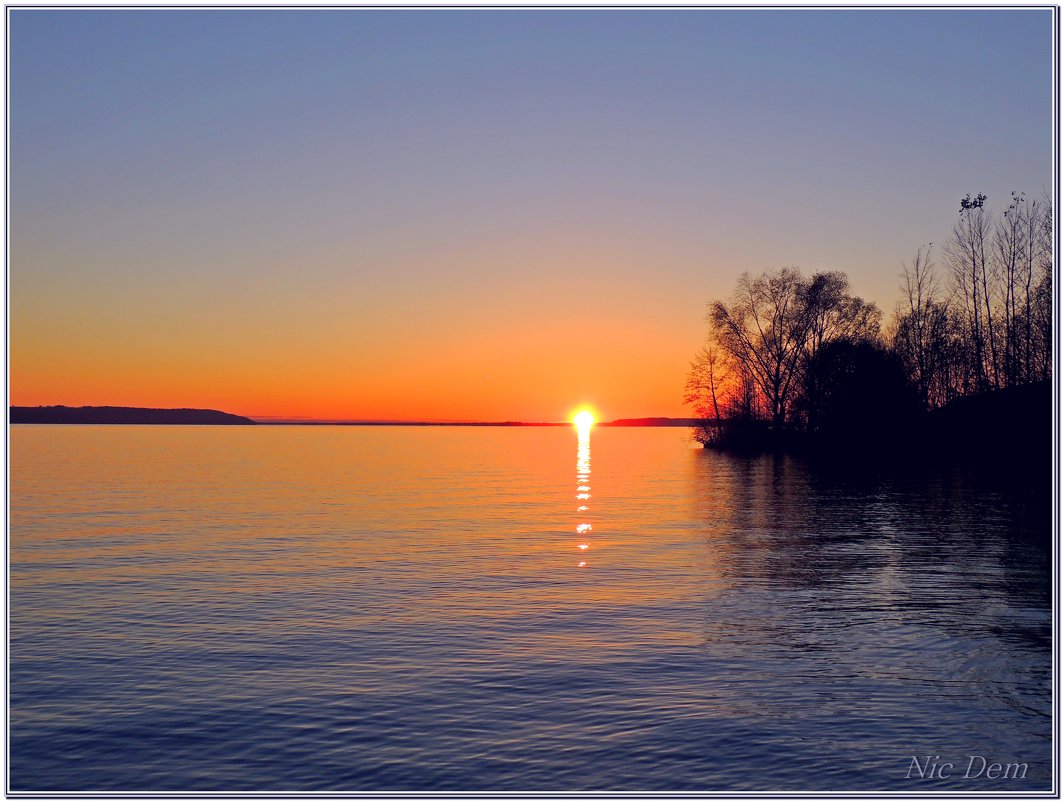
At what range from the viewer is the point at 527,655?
15.6 m

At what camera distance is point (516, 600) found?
67.7ft

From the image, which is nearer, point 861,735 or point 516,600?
point 861,735

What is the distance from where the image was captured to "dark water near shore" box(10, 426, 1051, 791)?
11180 millimetres

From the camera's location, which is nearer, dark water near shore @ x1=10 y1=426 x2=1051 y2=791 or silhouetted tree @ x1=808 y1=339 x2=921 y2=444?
dark water near shore @ x1=10 y1=426 x2=1051 y2=791

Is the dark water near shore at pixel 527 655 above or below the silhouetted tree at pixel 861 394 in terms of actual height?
below

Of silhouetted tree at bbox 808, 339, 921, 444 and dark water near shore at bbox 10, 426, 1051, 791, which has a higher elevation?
silhouetted tree at bbox 808, 339, 921, 444

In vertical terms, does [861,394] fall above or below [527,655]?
above

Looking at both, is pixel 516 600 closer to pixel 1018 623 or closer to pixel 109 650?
pixel 109 650

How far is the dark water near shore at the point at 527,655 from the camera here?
440 inches

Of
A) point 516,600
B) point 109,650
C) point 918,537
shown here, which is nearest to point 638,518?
point 918,537

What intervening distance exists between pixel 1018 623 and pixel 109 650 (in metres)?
15.5

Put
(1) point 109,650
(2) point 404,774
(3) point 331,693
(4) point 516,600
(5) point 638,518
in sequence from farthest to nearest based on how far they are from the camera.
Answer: (5) point 638,518 → (4) point 516,600 → (1) point 109,650 → (3) point 331,693 → (2) point 404,774

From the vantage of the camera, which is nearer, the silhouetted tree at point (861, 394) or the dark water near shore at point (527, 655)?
the dark water near shore at point (527, 655)

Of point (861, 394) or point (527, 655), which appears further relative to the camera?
point (861, 394)
